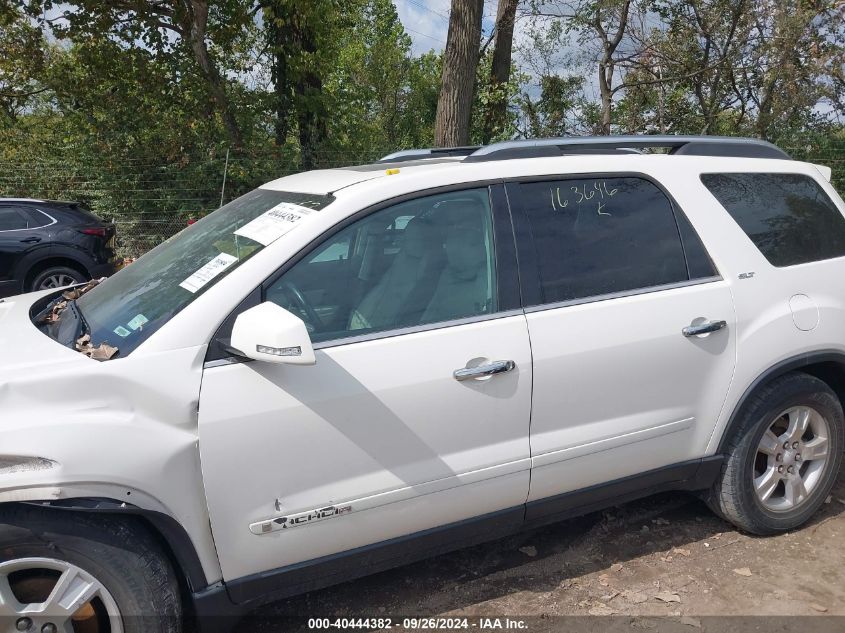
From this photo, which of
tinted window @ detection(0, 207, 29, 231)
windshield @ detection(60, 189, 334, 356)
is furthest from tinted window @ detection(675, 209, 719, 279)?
tinted window @ detection(0, 207, 29, 231)

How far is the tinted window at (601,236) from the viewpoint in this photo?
106 inches

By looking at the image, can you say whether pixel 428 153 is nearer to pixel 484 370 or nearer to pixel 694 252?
pixel 694 252

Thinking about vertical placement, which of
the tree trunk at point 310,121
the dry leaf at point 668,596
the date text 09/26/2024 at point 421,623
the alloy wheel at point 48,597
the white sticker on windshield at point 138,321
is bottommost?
the date text 09/26/2024 at point 421,623

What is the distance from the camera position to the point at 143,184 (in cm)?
1162

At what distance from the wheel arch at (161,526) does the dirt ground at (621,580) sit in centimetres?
65

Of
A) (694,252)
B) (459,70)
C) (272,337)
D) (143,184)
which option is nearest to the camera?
(272,337)

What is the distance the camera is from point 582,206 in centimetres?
283

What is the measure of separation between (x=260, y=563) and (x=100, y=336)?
0.96 metres

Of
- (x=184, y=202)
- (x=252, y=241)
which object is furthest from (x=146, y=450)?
(x=184, y=202)

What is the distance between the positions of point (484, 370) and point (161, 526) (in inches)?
47.1

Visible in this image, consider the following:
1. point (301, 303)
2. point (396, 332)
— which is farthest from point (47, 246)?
point (396, 332)

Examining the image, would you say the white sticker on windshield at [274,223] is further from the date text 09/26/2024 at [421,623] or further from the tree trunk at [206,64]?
the tree trunk at [206,64]

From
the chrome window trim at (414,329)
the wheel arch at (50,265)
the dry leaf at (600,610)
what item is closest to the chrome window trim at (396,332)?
the chrome window trim at (414,329)

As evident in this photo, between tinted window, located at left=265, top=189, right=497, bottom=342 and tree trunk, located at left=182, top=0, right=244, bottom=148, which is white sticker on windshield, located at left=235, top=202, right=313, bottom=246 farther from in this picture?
tree trunk, located at left=182, top=0, right=244, bottom=148
